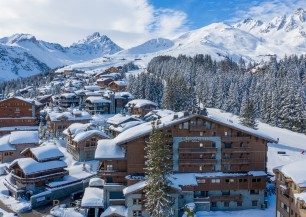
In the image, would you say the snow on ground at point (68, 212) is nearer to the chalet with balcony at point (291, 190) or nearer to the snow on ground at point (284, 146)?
the chalet with balcony at point (291, 190)

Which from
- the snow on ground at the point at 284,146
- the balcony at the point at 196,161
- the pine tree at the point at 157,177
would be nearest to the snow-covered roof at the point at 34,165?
the balcony at the point at 196,161

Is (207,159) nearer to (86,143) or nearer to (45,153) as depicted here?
(45,153)

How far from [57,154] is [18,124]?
41.5 m

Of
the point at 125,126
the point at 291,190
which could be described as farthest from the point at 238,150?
the point at 125,126

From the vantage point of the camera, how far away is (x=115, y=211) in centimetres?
4197

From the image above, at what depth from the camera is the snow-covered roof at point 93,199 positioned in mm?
44156

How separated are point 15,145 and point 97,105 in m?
40.5

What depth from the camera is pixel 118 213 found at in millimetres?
41750

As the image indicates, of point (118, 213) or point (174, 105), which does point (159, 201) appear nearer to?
point (118, 213)

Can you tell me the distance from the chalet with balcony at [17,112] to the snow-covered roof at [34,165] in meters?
41.0

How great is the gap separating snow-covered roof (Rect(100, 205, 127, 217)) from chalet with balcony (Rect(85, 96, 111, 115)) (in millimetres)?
67657

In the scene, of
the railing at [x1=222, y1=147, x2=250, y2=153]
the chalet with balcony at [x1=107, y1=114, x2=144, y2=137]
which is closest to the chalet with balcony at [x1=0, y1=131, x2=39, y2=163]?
the chalet with balcony at [x1=107, y1=114, x2=144, y2=137]

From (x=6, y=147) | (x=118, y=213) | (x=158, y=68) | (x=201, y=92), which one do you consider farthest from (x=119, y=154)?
(x=158, y=68)

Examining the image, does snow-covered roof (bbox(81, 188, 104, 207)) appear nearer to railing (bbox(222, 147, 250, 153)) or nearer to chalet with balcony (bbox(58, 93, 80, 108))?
railing (bbox(222, 147, 250, 153))
